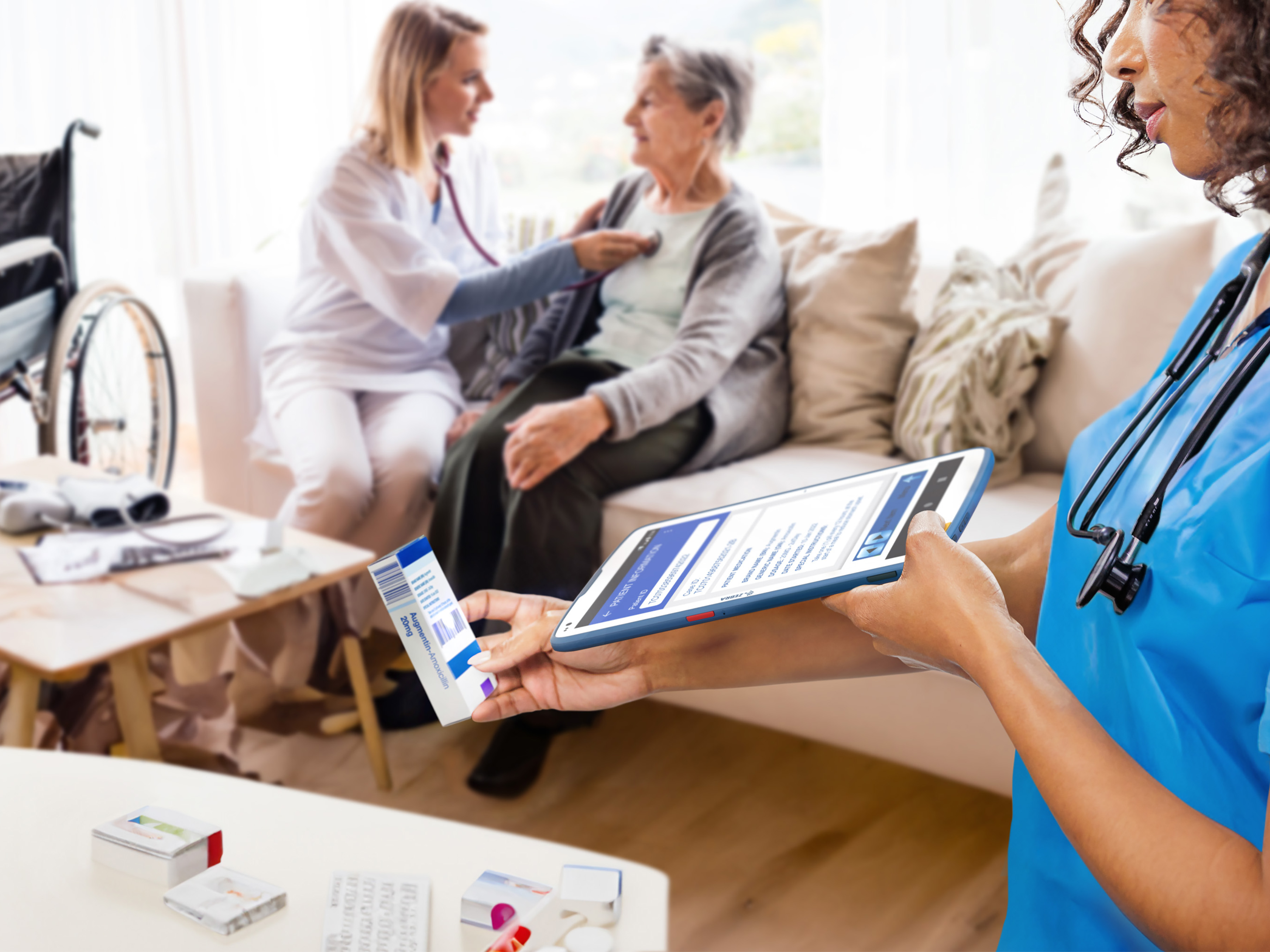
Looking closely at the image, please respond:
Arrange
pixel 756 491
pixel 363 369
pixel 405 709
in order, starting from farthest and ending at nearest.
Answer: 1. pixel 363 369
2. pixel 405 709
3. pixel 756 491

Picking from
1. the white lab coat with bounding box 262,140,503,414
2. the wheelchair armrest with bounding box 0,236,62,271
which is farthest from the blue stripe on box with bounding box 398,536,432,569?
the wheelchair armrest with bounding box 0,236,62,271

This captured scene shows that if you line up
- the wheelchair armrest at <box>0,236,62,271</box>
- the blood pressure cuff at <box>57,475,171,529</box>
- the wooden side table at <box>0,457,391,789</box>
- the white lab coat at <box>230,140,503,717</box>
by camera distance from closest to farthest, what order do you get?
the wooden side table at <box>0,457,391,789</box>
the blood pressure cuff at <box>57,475,171,529</box>
the white lab coat at <box>230,140,503,717</box>
the wheelchair armrest at <box>0,236,62,271</box>

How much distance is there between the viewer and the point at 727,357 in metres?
1.97

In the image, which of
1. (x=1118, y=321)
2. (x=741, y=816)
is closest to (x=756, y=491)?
(x=741, y=816)

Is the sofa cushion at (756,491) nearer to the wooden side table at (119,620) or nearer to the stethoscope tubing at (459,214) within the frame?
the wooden side table at (119,620)

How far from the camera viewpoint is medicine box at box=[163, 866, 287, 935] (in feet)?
2.59

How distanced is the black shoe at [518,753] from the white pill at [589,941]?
0.94 metres

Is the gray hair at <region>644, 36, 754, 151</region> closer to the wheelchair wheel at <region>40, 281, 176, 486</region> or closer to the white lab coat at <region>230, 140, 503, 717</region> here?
the white lab coat at <region>230, 140, 503, 717</region>

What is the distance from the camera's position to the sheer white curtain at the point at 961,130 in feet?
8.20

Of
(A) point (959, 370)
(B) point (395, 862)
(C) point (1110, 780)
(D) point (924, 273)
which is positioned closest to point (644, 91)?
(D) point (924, 273)

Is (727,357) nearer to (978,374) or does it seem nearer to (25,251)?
(978,374)

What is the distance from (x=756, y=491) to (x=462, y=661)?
3.86ft

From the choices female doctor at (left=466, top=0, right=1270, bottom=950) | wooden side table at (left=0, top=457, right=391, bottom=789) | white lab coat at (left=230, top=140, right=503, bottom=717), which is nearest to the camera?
female doctor at (left=466, top=0, right=1270, bottom=950)

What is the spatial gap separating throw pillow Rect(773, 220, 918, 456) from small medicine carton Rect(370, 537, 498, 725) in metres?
1.42
